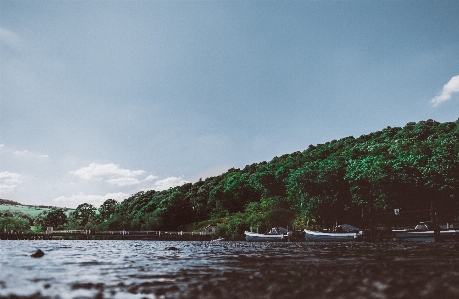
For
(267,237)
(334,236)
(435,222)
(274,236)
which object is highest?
(435,222)

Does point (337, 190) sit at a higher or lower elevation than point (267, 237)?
higher

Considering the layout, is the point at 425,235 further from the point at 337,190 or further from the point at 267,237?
the point at 267,237

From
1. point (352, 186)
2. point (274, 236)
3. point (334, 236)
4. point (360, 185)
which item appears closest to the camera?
point (334, 236)

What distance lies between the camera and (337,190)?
86.2 metres

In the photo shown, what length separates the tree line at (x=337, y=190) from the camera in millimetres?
74438

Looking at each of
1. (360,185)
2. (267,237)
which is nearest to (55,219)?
(267,237)

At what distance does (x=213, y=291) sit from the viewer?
11.0 metres

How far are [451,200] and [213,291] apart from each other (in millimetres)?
75190

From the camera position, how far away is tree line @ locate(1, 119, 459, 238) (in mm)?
74438

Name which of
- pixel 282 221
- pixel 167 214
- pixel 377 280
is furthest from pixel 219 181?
pixel 377 280

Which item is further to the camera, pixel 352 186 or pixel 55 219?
pixel 55 219

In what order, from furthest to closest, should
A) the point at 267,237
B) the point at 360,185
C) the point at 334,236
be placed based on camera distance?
the point at 267,237 < the point at 360,185 < the point at 334,236

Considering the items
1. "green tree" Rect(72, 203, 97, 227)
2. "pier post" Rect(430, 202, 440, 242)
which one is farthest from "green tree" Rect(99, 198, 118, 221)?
"pier post" Rect(430, 202, 440, 242)

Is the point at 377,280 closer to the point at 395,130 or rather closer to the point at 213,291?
the point at 213,291
